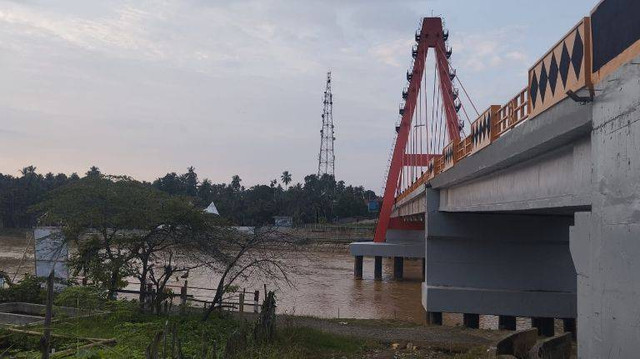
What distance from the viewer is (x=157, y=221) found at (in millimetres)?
13844

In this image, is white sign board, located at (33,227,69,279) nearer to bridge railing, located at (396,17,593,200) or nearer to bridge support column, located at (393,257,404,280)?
bridge railing, located at (396,17,593,200)

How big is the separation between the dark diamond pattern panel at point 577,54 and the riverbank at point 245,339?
614 centimetres

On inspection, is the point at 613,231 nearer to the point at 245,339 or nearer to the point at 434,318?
the point at 245,339

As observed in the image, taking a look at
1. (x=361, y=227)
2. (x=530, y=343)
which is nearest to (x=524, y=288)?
(x=530, y=343)

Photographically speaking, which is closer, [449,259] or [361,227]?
[449,259]

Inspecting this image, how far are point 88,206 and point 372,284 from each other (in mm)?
24994

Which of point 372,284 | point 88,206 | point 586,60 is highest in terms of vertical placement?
point 586,60

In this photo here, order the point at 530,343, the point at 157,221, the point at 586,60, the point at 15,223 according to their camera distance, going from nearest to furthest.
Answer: the point at 586,60 < the point at 530,343 < the point at 157,221 < the point at 15,223

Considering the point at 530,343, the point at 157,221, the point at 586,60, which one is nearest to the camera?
the point at 586,60

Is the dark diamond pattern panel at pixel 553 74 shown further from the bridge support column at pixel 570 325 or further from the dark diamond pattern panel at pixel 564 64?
the bridge support column at pixel 570 325

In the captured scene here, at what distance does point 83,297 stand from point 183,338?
3.52 metres

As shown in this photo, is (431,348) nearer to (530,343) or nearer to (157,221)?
(530,343)

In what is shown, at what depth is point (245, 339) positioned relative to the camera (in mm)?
9844

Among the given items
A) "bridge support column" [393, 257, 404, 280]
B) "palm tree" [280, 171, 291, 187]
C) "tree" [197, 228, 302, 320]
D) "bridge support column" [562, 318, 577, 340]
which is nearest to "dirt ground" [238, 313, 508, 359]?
"tree" [197, 228, 302, 320]
